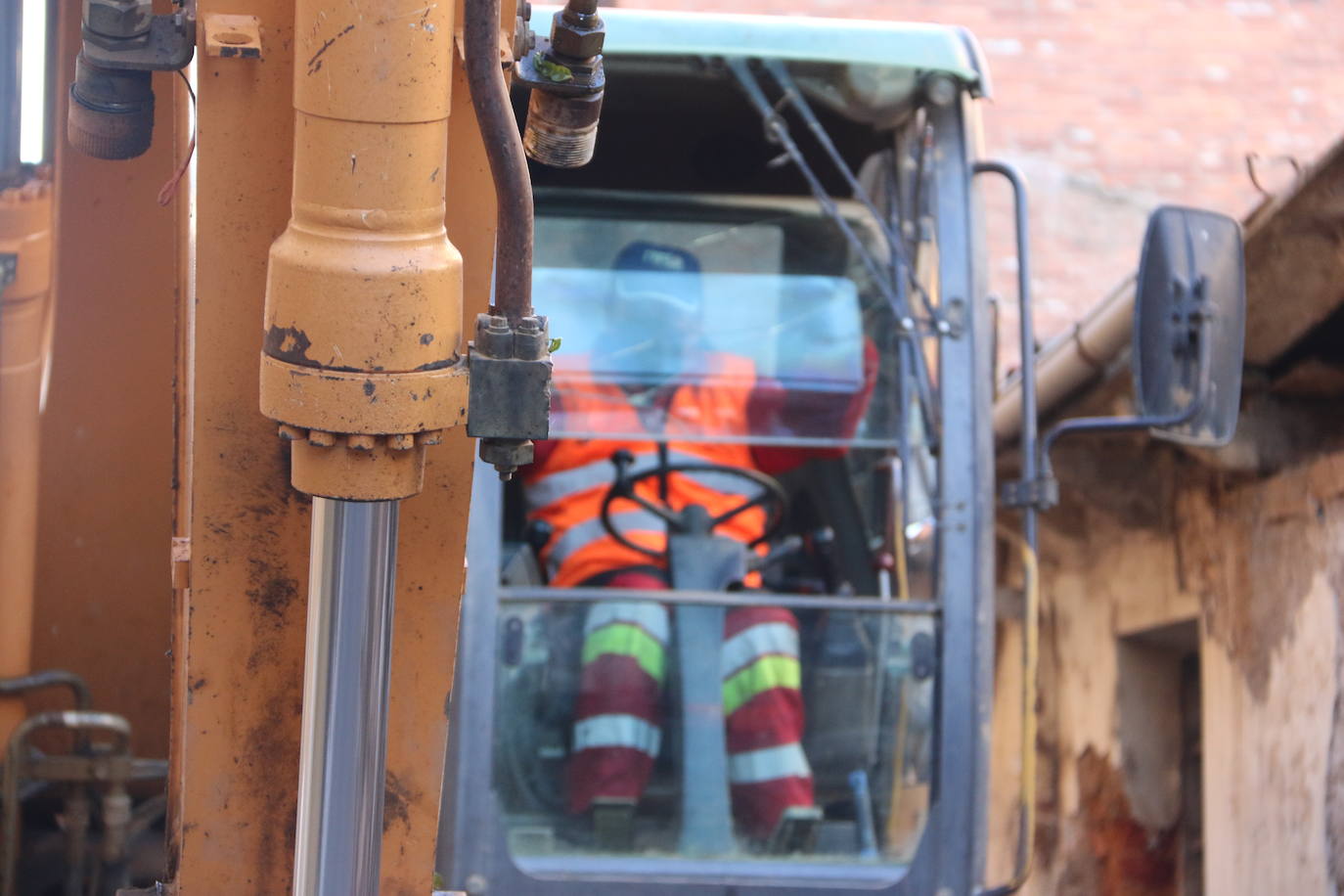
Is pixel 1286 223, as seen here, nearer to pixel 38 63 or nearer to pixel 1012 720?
pixel 38 63

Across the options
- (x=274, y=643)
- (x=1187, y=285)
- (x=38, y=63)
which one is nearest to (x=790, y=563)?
(x=1187, y=285)

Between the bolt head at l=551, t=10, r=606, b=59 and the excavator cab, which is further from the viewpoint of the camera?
the excavator cab

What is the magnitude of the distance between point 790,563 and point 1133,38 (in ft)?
21.5

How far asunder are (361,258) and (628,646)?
61.7 inches

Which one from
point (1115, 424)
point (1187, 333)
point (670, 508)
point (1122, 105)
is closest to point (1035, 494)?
point (1115, 424)

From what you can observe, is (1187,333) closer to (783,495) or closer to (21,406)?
(783,495)

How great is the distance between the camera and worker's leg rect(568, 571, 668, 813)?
2629mm

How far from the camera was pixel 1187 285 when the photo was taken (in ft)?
8.18

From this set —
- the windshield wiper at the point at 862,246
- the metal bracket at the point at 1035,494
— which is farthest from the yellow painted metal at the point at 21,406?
the metal bracket at the point at 1035,494

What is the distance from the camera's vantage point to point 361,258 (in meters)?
1.16

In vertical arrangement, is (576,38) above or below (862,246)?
below

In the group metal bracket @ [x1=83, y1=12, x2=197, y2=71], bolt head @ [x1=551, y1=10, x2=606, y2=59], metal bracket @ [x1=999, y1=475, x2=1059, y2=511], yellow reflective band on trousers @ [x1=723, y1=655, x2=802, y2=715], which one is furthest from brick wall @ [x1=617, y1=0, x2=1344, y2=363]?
metal bracket @ [x1=83, y1=12, x2=197, y2=71]

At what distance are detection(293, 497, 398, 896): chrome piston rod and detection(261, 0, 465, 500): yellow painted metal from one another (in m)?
0.03

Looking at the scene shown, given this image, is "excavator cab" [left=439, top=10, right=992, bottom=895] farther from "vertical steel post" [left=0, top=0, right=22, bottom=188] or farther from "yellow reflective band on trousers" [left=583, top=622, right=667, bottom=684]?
"vertical steel post" [left=0, top=0, right=22, bottom=188]
